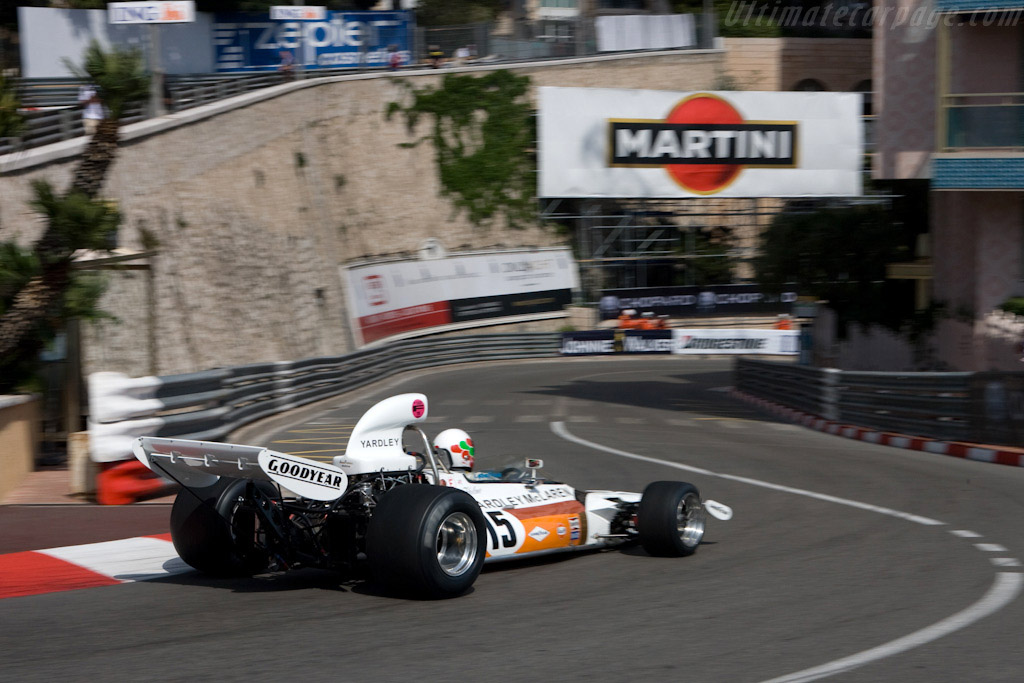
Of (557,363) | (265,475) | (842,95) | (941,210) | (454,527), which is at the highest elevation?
(842,95)

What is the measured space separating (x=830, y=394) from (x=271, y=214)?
830 inches

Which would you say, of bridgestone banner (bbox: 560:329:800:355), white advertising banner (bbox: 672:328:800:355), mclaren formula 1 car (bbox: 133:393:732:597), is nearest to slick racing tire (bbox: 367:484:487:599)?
mclaren formula 1 car (bbox: 133:393:732:597)

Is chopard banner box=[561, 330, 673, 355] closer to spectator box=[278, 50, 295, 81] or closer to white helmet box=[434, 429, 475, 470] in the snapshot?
spectator box=[278, 50, 295, 81]

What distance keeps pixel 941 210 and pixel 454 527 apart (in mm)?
18228

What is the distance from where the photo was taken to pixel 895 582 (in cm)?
734

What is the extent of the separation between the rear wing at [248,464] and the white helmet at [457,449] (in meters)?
1.48

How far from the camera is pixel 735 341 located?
4150 cm

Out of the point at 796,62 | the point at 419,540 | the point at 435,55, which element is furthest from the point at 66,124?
the point at 796,62

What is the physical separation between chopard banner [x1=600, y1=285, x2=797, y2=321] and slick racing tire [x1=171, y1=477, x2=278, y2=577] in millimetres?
37415

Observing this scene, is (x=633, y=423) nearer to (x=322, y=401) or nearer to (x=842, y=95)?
(x=322, y=401)

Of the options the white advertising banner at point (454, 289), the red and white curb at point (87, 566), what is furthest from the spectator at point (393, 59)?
Result: the red and white curb at point (87, 566)

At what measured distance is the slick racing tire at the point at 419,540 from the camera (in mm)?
6418

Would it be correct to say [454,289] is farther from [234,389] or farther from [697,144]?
[234,389]

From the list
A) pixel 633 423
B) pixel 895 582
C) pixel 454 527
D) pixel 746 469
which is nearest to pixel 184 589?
pixel 454 527
